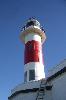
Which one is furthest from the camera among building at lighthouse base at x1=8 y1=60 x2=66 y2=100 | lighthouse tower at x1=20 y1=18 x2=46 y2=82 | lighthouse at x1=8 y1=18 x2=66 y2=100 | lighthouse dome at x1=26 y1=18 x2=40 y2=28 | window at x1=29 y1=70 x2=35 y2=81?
lighthouse dome at x1=26 y1=18 x2=40 y2=28

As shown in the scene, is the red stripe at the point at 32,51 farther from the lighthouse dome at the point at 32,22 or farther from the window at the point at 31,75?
the lighthouse dome at the point at 32,22

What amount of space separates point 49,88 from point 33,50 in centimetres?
634

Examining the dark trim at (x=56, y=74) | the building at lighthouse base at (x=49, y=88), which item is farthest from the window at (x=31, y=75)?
the dark trim at (x=56, y=74)

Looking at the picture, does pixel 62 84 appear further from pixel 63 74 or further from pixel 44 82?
pixel 44 82

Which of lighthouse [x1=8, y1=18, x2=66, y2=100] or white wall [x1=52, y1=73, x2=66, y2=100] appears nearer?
white wall [x1=52, y1=73, x2=66, y2=100]

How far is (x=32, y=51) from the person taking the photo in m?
25.3

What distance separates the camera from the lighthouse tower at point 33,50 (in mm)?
24109

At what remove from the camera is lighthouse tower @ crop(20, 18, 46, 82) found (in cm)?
2411

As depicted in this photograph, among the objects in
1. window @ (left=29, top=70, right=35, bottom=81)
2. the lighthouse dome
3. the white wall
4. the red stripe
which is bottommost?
the white wall

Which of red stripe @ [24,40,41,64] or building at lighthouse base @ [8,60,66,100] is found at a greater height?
red stripe @ [24,40,41,64]

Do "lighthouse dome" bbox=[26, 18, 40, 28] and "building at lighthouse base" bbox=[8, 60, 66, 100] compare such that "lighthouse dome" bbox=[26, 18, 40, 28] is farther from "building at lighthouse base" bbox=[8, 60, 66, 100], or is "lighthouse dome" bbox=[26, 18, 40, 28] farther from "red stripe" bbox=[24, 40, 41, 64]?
"building at lighthouse base" bbox=[8, 60, 66, 100]

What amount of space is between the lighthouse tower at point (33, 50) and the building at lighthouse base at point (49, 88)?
8.67 feet

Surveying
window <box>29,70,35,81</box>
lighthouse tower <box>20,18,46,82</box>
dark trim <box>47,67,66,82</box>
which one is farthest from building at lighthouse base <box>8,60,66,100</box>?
lighthouse tower <box>20,18,46,82</box>

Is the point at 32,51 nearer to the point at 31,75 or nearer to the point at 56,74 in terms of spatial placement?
the point at 31,75
